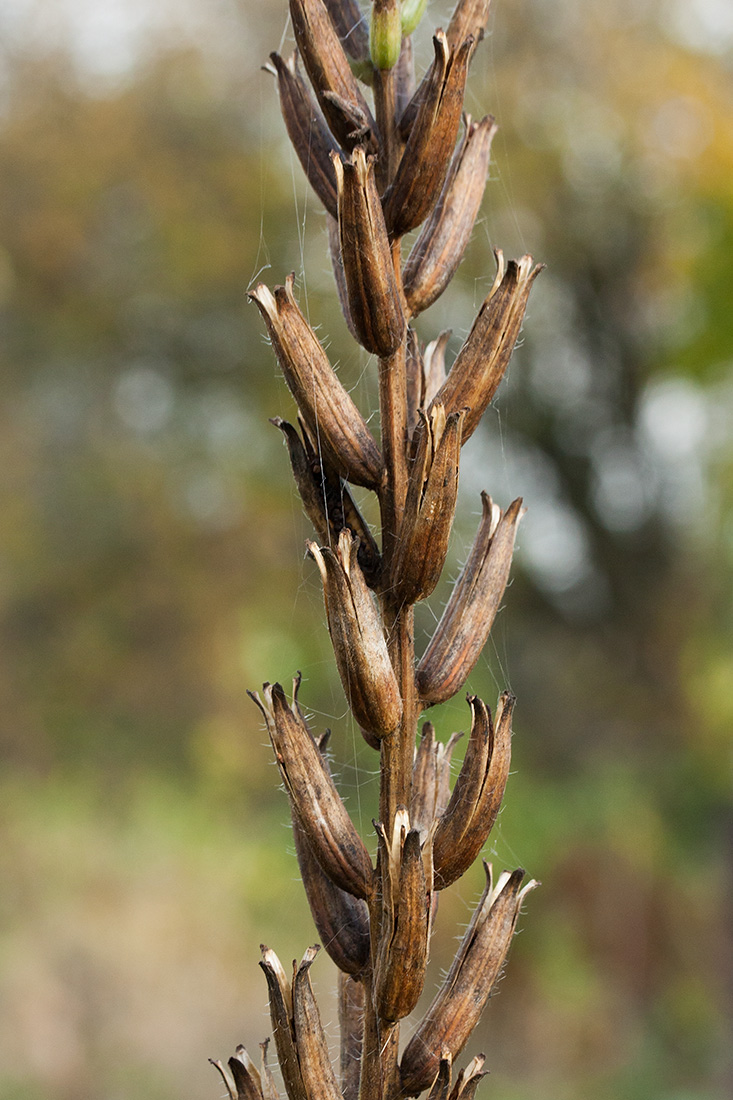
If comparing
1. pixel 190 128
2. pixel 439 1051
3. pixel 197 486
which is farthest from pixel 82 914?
pixel 439 1051

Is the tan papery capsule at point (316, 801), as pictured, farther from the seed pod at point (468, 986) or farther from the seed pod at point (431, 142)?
the seed pod at point (431, 142)

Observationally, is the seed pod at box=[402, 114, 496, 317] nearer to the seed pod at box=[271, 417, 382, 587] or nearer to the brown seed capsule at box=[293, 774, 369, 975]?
the seed pod at box=[271, 417, 382, 587]

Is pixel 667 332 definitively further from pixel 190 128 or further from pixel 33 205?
pixel 33 205

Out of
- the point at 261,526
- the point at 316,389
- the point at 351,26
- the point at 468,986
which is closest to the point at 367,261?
the point at 316,389

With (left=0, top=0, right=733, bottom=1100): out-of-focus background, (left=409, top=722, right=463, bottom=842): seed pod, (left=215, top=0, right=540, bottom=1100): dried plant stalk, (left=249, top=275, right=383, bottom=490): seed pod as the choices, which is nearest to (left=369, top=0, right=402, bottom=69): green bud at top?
(left=215, top=0, right=540, bottom=1100): dried plant stalk

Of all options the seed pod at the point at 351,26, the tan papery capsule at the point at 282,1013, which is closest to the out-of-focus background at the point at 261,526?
the seed pod at the point at 351,26

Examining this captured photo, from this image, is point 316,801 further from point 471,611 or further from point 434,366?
point 434,366
